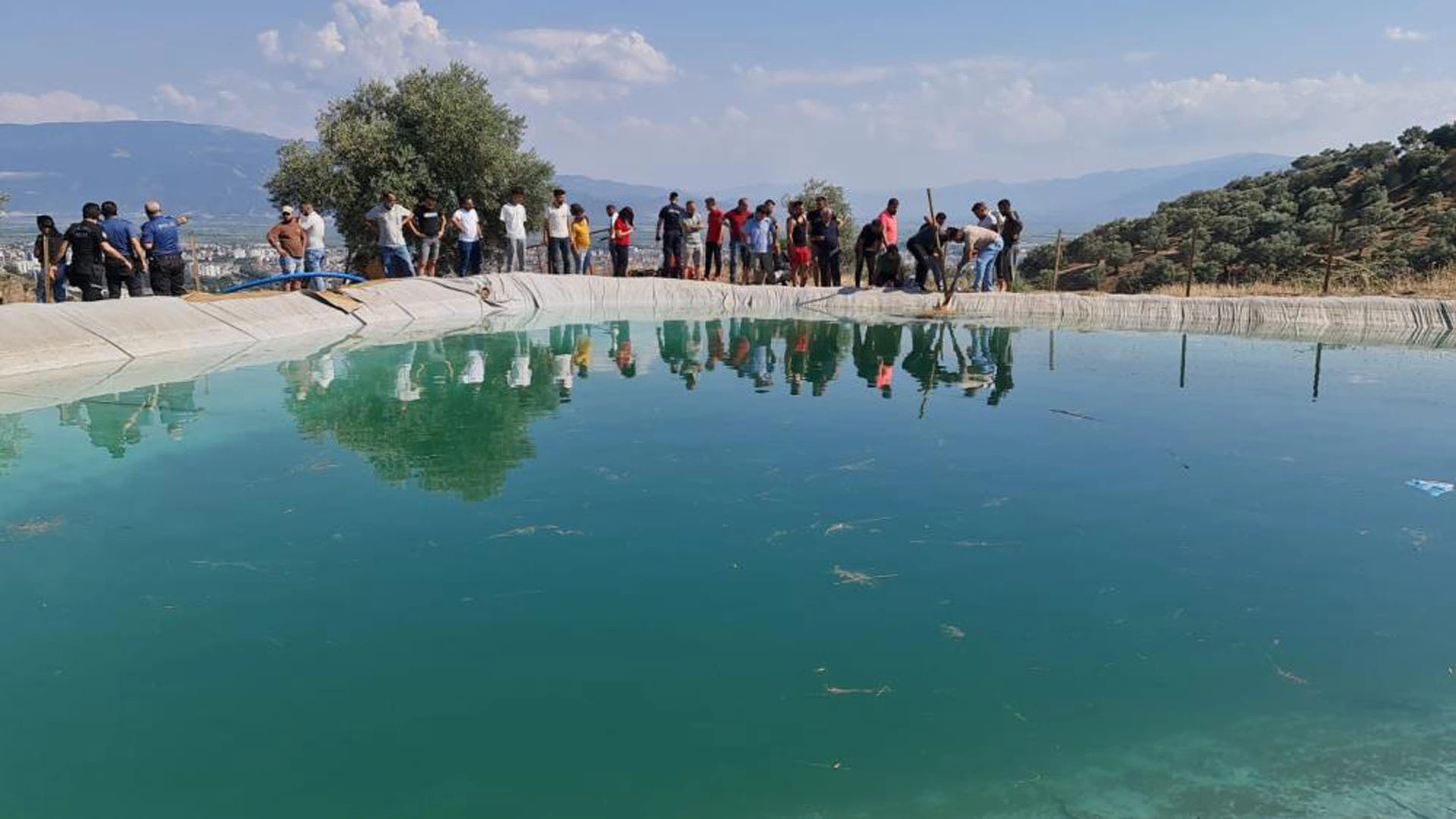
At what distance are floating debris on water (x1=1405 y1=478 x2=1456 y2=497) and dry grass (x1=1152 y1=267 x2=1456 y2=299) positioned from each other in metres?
8.71

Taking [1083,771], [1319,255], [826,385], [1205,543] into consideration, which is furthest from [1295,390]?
[1319,255]

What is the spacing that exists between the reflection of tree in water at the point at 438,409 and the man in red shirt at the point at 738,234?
4.47 metres

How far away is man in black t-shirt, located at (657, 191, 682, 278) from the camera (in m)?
14.6

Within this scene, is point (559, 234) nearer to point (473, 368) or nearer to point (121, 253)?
point (473, 368)

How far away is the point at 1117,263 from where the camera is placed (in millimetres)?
24969

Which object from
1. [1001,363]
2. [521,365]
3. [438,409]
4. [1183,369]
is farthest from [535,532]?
[1183,369]

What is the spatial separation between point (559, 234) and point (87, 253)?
5.98 m

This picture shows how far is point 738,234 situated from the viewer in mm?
14922

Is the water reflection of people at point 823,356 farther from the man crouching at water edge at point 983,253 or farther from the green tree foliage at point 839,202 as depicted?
the green tree foliage at point 839,202

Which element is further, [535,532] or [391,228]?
[391,228]

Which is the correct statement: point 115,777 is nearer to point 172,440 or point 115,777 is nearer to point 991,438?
point 172,440

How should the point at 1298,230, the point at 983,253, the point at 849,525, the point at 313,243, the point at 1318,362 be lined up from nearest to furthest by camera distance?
the point at 849,525 < the point at 1318,362 < the point at 313,243 < the point at 983,253 < the point at 1298,230

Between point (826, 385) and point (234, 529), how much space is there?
18.5 ft

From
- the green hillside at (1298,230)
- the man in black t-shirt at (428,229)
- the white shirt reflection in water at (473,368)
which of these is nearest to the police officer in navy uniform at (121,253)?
the man in black t-shirt at (428,229)
